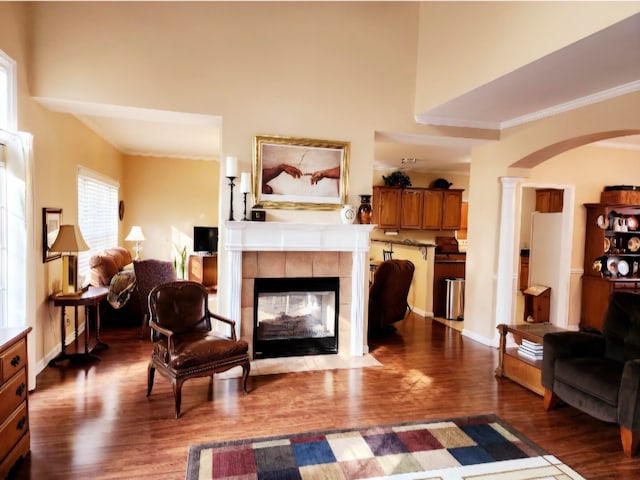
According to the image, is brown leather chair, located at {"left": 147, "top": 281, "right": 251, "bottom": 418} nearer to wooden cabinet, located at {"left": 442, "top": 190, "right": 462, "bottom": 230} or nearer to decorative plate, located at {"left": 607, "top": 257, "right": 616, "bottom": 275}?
decorative plate, located at {"left": 607, "top": 257, "right": 616, "bottom": 275}

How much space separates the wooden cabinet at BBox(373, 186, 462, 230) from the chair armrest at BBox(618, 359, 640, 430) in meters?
5.62

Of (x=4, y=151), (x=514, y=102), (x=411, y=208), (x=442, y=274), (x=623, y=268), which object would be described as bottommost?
(x=442, y=274)

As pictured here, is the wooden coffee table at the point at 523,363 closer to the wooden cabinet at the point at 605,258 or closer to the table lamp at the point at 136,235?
the wooden cabinet at the point at 605,258

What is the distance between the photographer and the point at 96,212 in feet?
19.6

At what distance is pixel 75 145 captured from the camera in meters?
4.73

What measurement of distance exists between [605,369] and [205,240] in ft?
21.2

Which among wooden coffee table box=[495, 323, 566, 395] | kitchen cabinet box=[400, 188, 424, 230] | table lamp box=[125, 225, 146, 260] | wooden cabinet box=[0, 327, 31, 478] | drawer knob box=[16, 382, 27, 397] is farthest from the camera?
kitchen cabinet box=[400, 188, 424, 230]

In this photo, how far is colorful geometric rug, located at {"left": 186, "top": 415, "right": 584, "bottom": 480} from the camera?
91.6 inches

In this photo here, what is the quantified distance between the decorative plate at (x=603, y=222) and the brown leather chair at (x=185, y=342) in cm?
512

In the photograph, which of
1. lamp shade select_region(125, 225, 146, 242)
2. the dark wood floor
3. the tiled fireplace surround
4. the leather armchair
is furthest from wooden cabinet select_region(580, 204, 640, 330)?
lamp shade select_region(125, 225, 146, 242)

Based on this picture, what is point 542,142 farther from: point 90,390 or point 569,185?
point 90,390

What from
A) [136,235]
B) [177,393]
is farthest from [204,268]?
[177,393]

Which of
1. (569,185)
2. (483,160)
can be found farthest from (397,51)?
(569,185)

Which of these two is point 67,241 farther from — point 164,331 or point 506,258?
point 506,258
